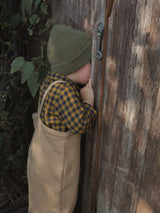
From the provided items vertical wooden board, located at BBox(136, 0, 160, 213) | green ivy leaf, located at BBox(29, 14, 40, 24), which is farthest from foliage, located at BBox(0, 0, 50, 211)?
vertical wooden board, located at BBox(136, 0, 160, 213)

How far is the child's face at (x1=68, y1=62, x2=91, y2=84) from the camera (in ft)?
5.33

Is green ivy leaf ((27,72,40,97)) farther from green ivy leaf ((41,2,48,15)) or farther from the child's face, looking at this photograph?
the child's face

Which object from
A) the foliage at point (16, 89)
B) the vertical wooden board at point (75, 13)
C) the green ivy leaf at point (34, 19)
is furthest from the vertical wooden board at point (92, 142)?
the green ivy leaf at point (34, 19)

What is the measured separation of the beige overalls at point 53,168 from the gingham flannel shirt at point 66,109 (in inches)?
2.0

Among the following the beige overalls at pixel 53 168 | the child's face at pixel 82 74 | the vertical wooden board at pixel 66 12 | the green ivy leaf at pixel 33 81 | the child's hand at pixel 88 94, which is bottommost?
the beige overalls at pixel 53 168

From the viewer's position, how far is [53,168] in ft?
5.70

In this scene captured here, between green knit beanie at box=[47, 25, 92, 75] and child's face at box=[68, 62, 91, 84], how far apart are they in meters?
0.04

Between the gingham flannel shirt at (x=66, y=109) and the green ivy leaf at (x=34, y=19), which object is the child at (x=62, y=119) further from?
the green ivy leaf at (x=34, y=19)

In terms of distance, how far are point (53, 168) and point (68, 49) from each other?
80 cm

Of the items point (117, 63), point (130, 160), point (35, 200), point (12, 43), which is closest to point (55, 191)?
point (35, 200)

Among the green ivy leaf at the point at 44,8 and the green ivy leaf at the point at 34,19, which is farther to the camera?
the green ivy leaf at the point at 34,19

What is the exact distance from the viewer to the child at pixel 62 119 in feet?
4.97

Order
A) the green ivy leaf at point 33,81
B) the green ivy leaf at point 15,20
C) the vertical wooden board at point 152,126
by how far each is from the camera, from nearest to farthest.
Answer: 1. the vertical wooden board at point 152,126
2. the green ivy leaf at point 33,81
3. the green ivy leaf at point 15,20

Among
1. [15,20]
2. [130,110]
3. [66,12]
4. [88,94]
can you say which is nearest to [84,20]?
[66,12]
